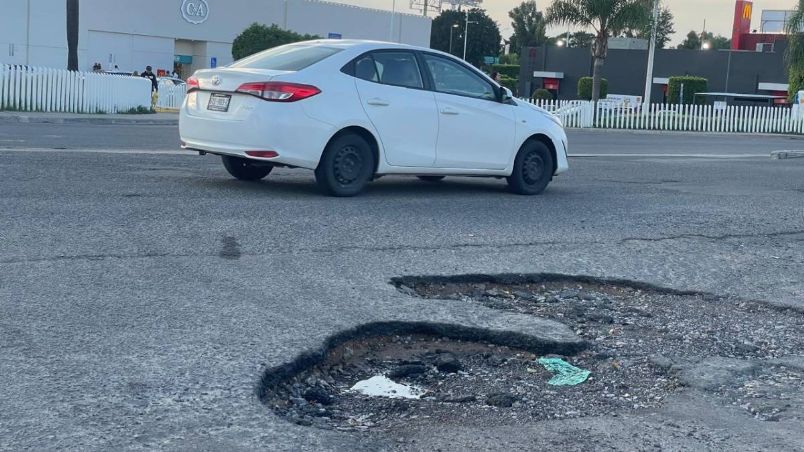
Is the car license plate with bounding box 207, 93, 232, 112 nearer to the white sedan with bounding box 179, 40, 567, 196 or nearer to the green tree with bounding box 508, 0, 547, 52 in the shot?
the white sedan with bounding box 179, 40, 567, 196

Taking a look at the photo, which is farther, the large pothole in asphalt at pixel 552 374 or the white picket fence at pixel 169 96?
the white picket fence at pixel 169 96

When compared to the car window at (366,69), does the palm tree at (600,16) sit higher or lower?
higher

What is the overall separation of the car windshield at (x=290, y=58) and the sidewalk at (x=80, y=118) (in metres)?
13.3

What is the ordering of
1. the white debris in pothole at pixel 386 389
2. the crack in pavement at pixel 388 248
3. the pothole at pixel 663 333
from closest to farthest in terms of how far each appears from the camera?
the white debris in pothole at pixel 386 389
the pothole at pixel 663 333
the crack in pavement at pixel 388 248

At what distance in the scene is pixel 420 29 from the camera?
3110 inches

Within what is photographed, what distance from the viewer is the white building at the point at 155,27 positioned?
53656 millimetres

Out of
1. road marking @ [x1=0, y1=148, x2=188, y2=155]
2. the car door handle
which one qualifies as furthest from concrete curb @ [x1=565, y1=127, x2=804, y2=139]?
the car door handle

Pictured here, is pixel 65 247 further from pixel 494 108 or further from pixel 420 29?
pixel 420 29

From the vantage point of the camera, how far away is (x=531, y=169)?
11.5 m

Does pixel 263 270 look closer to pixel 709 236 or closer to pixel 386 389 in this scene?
pixel 386 389

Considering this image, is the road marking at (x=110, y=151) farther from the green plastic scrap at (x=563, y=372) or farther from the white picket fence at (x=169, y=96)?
the white picket fence at (x=169, y=96)

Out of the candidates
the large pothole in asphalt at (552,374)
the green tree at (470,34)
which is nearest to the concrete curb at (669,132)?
the large pothole in asphalt at (552,374)

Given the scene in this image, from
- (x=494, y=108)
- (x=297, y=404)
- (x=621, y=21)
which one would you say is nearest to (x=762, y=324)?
(x=297, y=404)

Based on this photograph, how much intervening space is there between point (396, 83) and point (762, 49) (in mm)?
60362
